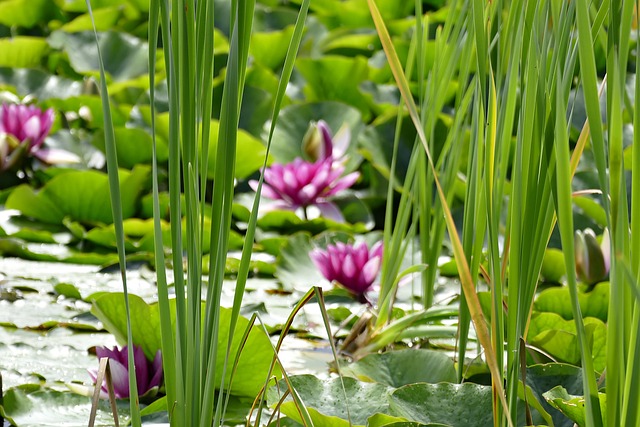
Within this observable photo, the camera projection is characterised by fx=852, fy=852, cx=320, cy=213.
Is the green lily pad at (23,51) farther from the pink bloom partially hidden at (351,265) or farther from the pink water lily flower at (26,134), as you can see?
the pink bloom partially hidden at (351,265)

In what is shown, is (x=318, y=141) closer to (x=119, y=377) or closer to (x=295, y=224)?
(x=295, y=224)

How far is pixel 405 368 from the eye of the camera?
2.73 feet

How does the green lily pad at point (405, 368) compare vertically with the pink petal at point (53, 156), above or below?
below

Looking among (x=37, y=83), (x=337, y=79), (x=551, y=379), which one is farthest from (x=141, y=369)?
(x=37, y=83)

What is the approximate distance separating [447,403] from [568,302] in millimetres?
432

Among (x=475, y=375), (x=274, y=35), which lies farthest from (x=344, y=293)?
(x=274, y=35)

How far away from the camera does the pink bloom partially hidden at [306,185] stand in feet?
4.95

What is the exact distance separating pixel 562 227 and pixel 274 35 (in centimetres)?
175

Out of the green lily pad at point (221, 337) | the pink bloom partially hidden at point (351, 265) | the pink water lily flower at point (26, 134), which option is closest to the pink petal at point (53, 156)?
the pink water lily flower at point (26, 134)

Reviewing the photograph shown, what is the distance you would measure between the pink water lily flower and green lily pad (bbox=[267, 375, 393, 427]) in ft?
3.42

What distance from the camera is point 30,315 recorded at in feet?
3.51

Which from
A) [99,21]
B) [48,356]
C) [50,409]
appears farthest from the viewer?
[99,21]

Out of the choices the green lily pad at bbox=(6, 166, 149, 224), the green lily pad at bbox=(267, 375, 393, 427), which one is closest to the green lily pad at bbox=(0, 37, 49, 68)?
the green lily pad at bbox=(6, 166, 149, 224)

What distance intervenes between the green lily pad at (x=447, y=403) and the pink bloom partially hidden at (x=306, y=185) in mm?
831
